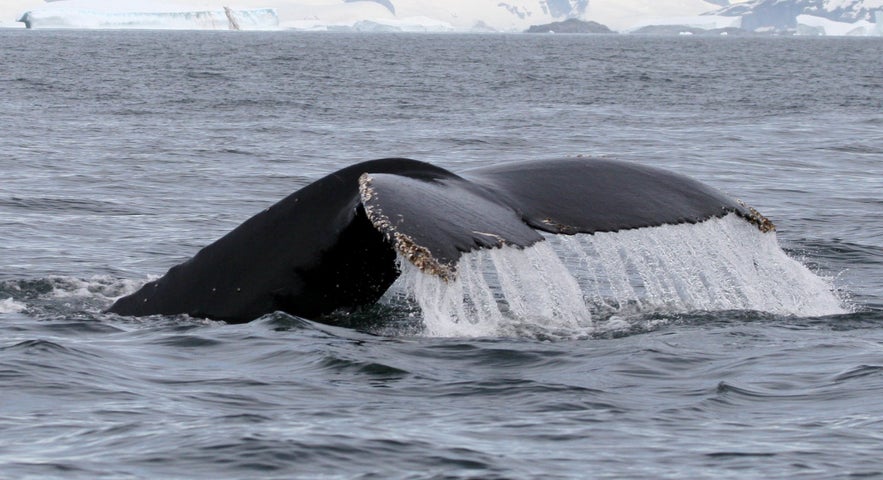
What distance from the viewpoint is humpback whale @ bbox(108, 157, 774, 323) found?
502 centimetres

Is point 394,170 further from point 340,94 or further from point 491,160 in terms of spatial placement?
point 340,94

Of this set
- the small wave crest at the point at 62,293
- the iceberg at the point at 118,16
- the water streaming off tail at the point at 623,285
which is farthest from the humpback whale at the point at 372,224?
the iceberg at the point at 118,16

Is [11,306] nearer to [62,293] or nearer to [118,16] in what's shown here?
[62,293]

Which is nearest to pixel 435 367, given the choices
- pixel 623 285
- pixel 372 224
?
pixel 372 224

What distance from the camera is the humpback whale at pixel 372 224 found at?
197 inches

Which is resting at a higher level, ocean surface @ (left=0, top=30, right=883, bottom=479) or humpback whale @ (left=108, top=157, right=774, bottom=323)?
humpback whale @ (left=108, top=157, right=774, bottom=323)

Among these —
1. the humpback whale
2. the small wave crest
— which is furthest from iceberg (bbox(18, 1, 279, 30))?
the humpback whale

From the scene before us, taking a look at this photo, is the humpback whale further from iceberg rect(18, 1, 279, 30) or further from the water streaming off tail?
iceberg rect(18, 1, 279, 30)

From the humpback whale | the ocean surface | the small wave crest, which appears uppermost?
the humpback whale

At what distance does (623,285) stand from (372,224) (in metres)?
2.33

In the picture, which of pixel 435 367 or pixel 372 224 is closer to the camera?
pixel 372 224

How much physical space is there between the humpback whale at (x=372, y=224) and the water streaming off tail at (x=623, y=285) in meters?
0.10

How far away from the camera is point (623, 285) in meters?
6.85

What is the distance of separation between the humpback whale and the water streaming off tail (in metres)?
0.10
